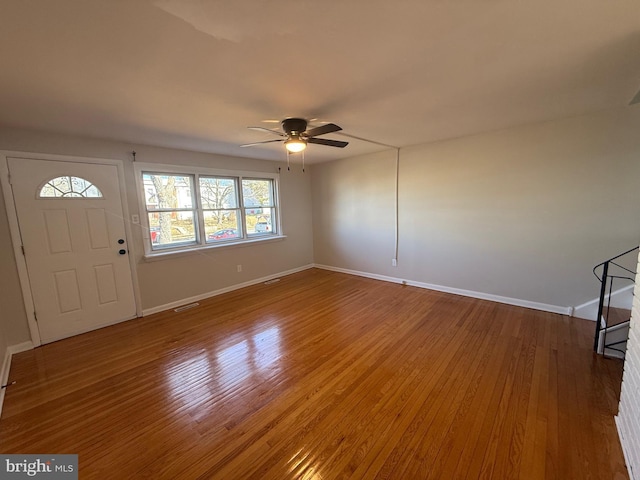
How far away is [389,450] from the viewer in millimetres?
1600

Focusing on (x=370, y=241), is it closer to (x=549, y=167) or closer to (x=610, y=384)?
(x=549, y=167)

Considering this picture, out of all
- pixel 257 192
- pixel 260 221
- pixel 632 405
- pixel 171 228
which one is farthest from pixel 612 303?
pixel 171 228

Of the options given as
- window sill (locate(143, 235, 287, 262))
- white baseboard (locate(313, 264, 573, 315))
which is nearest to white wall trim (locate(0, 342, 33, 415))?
window sill (locate(143, 235, 287, 262))

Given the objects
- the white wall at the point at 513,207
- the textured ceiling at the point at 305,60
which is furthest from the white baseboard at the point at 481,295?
the textured ceiling at the point at 305,60

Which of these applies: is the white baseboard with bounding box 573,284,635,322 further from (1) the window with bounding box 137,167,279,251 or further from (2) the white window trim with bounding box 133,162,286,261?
(1) the window with bounding box 137,167,279,251

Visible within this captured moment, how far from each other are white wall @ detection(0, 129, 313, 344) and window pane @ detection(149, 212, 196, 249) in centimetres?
26

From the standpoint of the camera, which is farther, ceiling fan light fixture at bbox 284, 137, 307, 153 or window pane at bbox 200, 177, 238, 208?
window pane at bbox 200, 177, 238, 208

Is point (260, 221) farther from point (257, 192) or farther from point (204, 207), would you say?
point (204, 207)

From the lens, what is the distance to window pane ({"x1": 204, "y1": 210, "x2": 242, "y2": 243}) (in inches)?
175

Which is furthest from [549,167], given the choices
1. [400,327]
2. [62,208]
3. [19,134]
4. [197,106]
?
[19,134]

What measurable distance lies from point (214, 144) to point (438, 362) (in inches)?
151

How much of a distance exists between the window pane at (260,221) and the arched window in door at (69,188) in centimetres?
225

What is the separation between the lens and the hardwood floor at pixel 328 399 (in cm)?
154

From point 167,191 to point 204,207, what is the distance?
0.58 m
